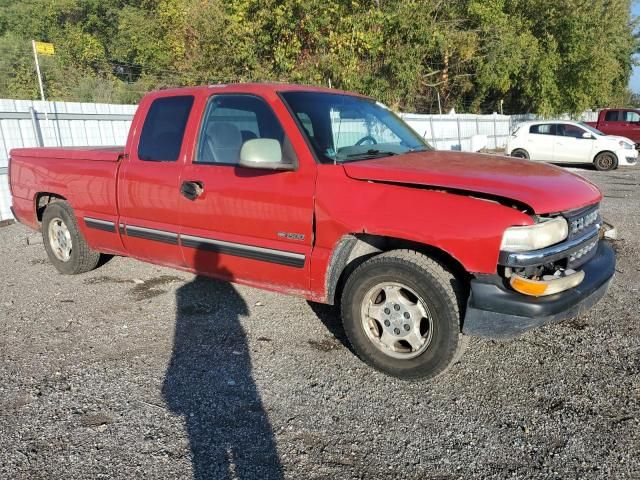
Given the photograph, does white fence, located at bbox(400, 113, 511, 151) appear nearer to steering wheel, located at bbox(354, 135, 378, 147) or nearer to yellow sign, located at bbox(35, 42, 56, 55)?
yellow sign, located at bbox(35, 42, 56, 55)

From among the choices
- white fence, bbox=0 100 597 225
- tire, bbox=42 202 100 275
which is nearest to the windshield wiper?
tire, bbox=42 202 100 275

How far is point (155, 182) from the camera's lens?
438cm

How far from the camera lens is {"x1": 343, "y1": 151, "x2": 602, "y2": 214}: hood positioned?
2.98m

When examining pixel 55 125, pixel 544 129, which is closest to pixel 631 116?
pixel 544 129

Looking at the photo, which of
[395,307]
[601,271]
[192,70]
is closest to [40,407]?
[395,307]

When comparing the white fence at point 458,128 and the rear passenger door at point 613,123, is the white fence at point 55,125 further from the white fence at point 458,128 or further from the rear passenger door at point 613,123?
the rear passenger door at point 613,123

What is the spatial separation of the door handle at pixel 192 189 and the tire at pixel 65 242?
1831 mm

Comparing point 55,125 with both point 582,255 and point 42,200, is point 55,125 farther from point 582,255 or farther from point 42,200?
point 582,255

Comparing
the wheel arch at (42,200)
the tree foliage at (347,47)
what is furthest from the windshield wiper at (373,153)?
the tree foliage at (347,47)

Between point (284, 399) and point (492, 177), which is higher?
point (492, 177)

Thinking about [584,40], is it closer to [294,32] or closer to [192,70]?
[294,32]

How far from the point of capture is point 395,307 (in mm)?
3322

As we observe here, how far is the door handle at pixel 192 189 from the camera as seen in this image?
4055 millimetres

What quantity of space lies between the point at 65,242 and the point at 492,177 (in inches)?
181
